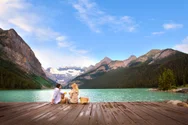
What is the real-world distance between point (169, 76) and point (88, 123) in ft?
486

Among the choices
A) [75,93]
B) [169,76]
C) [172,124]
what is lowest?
[172,124]

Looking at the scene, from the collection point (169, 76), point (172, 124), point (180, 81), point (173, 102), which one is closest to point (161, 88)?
point (169, 76)

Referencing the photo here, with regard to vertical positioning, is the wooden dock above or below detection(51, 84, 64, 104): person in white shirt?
below

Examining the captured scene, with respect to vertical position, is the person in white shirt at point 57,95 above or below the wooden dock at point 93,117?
above

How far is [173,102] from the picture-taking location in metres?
20.8

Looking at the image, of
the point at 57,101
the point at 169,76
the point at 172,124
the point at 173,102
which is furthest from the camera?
the point at 169,76

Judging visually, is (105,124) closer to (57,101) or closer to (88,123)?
(88,123)

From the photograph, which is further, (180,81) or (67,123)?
(180,81)

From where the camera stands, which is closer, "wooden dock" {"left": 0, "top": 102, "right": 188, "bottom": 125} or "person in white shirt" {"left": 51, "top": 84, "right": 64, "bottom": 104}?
"wooden dock" {"left": 0, "top": 102, "right": 188, "bottom": 125}

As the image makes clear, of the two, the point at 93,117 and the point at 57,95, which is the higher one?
the point at 57,95

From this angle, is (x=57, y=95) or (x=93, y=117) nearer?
(x=93, y=117)

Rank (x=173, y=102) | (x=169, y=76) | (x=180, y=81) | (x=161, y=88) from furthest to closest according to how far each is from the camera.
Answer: (x=180, y=81) → (x=161, y=88) → (x=169, y=76) → (x=173, y=102)

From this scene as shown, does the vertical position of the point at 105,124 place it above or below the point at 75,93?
below

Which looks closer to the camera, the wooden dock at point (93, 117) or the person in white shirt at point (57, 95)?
the wooden dock at point (93, 117)
